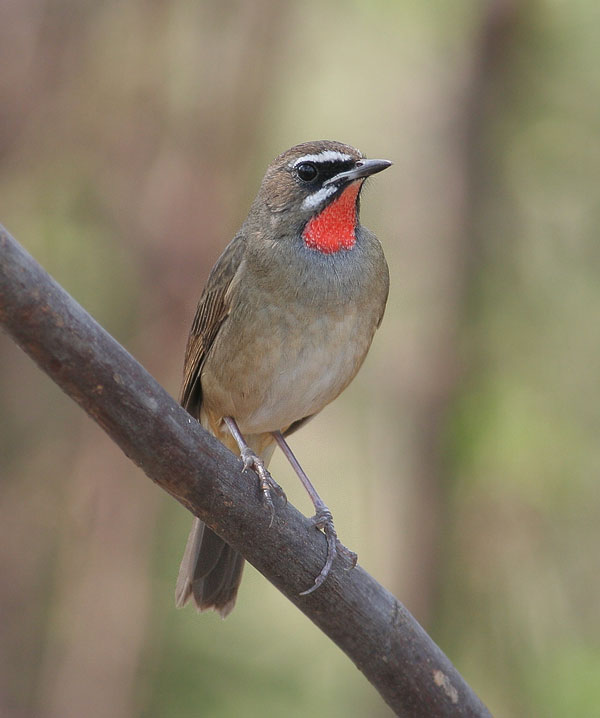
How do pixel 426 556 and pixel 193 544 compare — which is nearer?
pixel 193 544

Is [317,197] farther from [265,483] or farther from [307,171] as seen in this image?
[265,483]

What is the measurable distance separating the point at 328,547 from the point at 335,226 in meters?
1.40

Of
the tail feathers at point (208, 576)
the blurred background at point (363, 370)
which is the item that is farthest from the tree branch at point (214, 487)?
the blurred background at point (363, 370)

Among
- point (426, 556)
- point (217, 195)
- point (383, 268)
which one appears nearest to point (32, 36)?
point (217, 195)

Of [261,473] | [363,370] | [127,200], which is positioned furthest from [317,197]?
[363,370]

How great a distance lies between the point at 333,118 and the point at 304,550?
5.59 m

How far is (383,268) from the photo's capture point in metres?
4.48

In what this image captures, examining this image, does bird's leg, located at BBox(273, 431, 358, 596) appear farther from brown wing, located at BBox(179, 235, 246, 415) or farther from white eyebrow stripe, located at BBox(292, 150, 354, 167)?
white eyebrow stripe, located at BBox(292, 150, 354, 167)

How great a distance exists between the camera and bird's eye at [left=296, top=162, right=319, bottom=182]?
172 inches

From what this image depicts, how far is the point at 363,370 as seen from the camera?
24.8 feet

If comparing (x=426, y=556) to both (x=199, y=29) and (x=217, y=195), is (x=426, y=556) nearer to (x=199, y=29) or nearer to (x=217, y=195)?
(x=217, y=195)

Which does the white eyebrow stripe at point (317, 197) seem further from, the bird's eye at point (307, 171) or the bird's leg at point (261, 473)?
the bird's leg at point (261, 473)

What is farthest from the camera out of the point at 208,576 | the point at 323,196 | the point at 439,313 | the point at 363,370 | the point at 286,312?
the point at 363,370

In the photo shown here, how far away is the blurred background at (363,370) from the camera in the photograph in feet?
21.5
